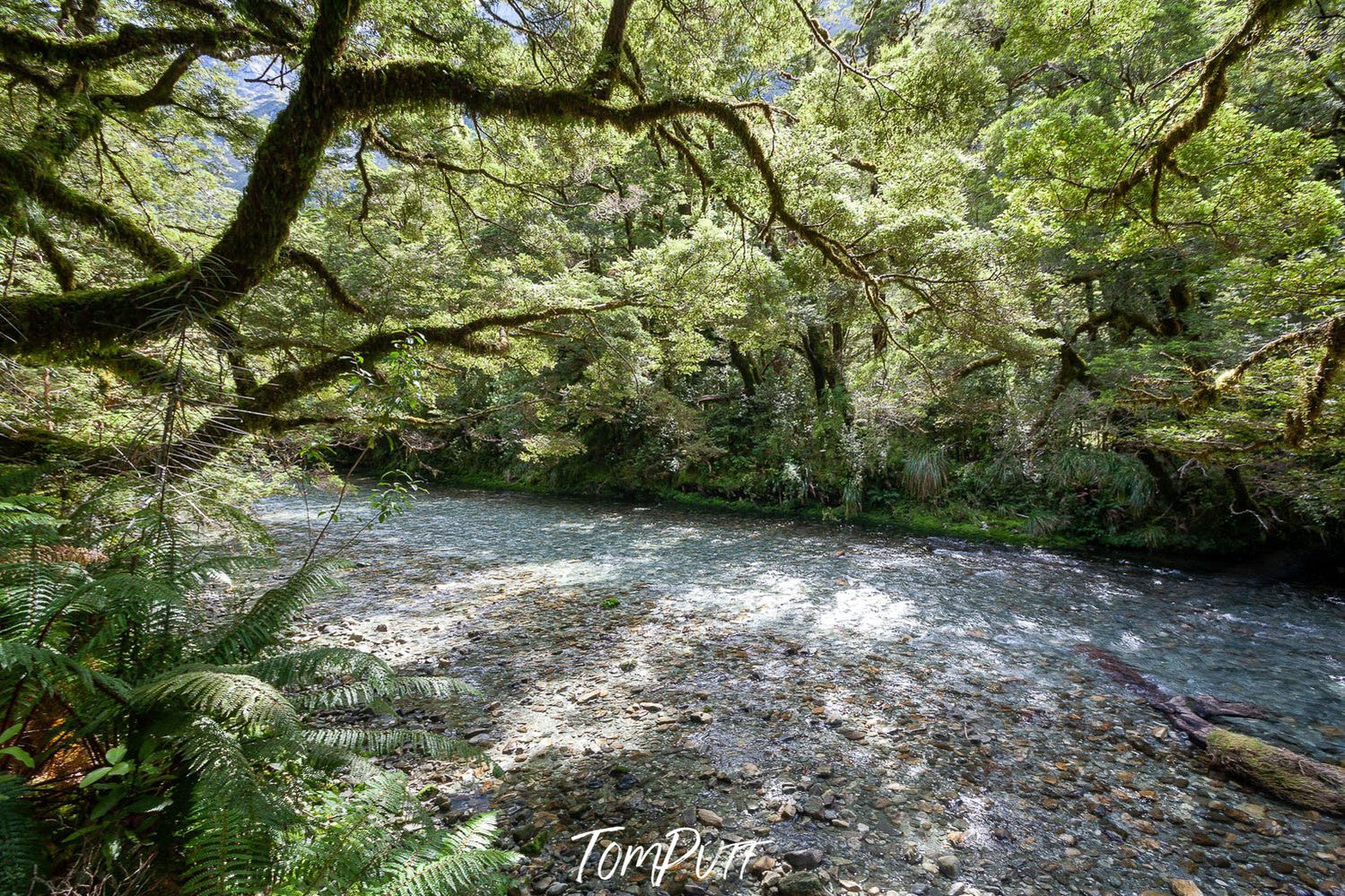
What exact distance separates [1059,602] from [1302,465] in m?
4.23

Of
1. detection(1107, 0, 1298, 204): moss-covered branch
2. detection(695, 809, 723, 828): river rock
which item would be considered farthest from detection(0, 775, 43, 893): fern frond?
detection(1107, 0, 1298, 204): moss-covered branch

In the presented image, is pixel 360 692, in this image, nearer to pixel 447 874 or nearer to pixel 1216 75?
pixel 447 874

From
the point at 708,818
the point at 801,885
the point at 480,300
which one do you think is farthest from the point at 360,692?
the point at 480,300

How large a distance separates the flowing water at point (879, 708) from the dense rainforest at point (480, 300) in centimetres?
82

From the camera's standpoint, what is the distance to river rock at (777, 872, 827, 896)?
2.46 m

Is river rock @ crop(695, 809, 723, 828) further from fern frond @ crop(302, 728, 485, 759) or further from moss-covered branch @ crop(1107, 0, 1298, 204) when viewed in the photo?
moss-covered branch @ crop(1107, 0, 1298, 204)

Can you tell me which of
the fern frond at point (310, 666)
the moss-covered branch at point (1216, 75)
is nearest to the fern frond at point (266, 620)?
the fern frond at point (310, 666)

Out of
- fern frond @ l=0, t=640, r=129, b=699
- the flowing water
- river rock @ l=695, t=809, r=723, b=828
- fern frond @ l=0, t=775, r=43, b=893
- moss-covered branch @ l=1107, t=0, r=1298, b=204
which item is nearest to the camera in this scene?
fern frond @ l=0, t=775, r=43, b=893

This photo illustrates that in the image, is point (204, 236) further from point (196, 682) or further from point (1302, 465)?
point (1302, 465)

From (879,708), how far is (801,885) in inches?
79.3

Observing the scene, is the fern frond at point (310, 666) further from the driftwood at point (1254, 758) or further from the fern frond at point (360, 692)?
the driftwood at point (1254, 758)

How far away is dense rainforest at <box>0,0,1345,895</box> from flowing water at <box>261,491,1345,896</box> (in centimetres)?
82

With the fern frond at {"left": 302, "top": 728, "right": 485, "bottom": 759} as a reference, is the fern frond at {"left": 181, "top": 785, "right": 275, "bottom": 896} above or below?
above

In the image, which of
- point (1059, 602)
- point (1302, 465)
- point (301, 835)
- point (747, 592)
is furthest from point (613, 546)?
point (1302, 465)
